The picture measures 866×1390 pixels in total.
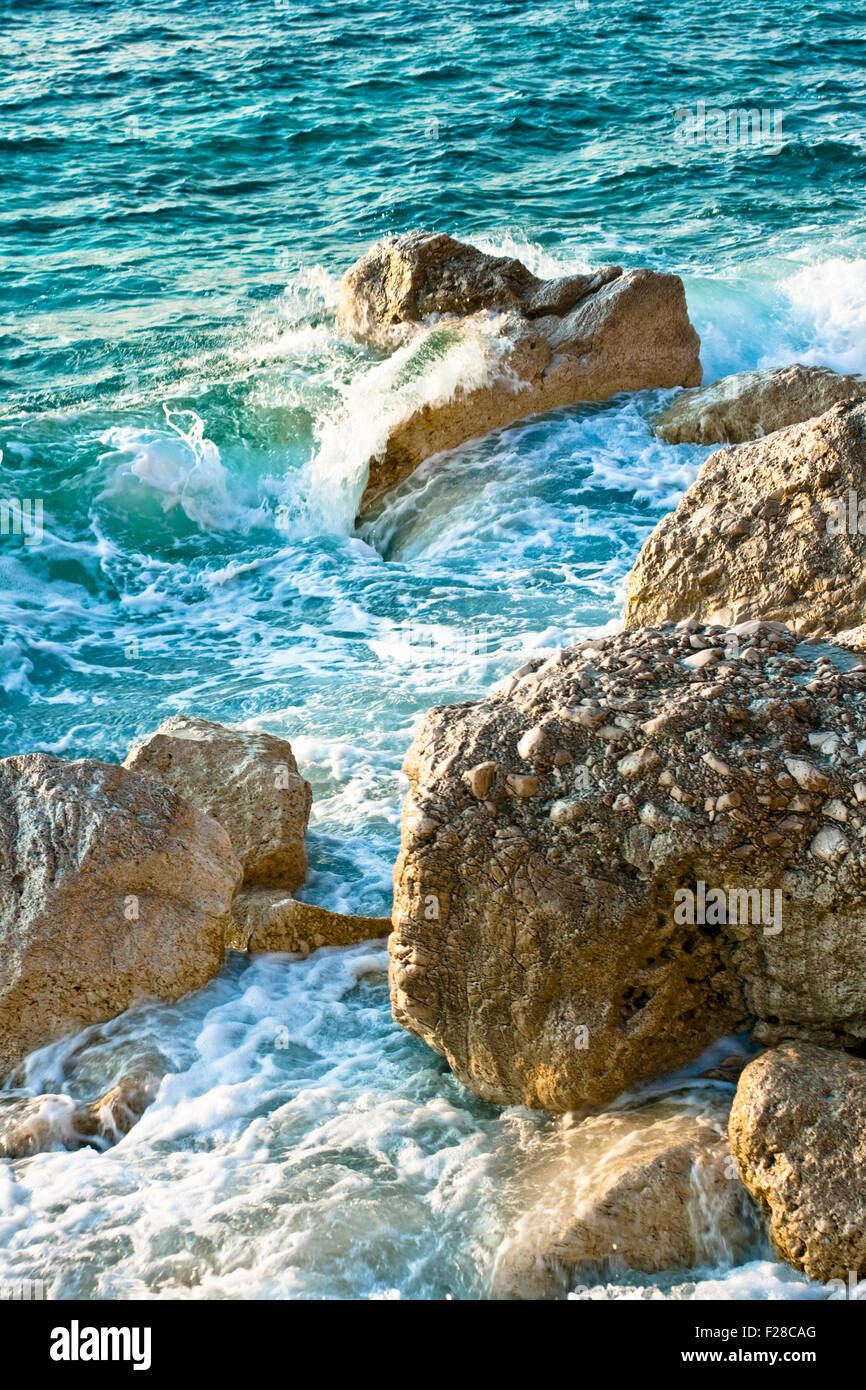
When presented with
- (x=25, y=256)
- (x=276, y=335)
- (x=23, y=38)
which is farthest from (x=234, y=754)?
(x=23, y=38)

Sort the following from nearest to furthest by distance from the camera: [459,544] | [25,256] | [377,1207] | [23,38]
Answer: [377,1207] → [459,544] → [25,256] → [23,38]

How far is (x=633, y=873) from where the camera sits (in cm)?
377

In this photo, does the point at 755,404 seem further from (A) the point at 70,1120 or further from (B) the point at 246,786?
(A) the point at 70,1120

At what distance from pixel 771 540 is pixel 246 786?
253cm

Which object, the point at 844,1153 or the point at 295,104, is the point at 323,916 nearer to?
the point at 844,1153

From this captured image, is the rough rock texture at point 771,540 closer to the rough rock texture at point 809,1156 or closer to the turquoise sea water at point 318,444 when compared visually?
the turquoise sea water at point 318,444

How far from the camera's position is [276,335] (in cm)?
1234

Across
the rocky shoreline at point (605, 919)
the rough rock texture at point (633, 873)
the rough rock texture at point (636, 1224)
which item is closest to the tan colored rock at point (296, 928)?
the rocky shoreline at point (605, 919)

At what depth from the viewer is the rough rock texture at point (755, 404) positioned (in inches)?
371

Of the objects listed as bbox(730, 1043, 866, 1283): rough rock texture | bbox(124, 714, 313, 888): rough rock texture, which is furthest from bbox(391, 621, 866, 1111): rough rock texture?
bbox(124, 714, 313, 888): rough rock texture

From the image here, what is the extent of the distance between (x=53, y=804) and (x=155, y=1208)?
1.59m

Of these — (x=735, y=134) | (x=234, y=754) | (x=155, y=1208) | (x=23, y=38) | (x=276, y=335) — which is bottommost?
(x=155, y=1208)

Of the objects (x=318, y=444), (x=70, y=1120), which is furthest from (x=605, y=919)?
(x=318, y=444)

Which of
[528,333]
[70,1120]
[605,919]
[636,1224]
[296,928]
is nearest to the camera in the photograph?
[636,1224]
